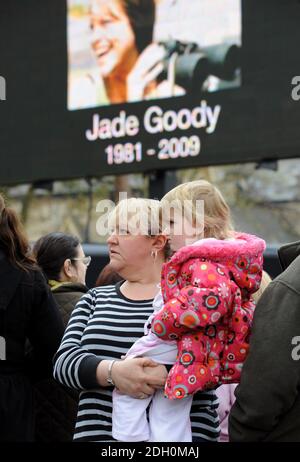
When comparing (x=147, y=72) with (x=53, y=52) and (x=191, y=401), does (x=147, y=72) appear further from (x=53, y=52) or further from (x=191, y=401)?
(x=191, y=401)

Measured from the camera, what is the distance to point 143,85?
316 inches

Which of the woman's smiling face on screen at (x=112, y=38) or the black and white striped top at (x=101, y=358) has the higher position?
the woman's smiling face on screen at (x=112, y=38)

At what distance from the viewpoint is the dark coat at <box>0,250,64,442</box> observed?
8.84ft

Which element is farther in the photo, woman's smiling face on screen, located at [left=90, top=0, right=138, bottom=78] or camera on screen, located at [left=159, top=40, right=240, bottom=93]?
woman's smiling face on screen, located at [left=90, top=0, right=138, bottom=78]

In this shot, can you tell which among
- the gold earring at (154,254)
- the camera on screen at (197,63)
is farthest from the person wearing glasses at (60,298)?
the camera on screen at (197,63)

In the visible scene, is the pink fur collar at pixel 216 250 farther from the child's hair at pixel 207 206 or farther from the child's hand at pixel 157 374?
the child's hand at pixel 157 374

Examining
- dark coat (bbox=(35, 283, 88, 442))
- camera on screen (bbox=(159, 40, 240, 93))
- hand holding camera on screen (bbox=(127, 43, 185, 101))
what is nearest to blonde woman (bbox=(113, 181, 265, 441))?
dark coat (bbox=(35, 283, 88, 442))

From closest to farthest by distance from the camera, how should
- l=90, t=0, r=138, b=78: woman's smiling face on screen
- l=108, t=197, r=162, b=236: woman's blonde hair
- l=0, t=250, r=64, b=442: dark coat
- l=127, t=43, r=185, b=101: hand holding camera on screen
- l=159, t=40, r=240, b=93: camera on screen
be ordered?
l=108, t=197, r=162, b=236: woman's blonde hair
l=0, t=250, r=64, b=442: dark coat
l=159, t=40, r=240, b=93: camera on screen
l=127, t=43, r=185, b=101: hand holding camera on screen
l=90, t=0, r=138, b=78: woman's smiling face on screen

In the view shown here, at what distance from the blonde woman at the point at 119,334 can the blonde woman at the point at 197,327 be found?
0.17 ft

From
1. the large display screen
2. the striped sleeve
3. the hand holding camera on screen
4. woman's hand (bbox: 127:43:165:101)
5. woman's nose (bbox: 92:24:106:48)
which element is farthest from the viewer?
woman's nose (bbox: 92:24:106:48)

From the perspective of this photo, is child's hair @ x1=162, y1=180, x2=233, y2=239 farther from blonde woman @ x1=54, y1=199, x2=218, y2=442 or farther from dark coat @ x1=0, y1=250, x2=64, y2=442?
dark coat @ x1=0, y1=250, x2=64, y2=442

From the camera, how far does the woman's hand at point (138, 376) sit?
2.14m

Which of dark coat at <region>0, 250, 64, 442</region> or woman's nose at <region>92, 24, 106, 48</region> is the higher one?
woman's nose at <region>92, 24, 106, 48</region>

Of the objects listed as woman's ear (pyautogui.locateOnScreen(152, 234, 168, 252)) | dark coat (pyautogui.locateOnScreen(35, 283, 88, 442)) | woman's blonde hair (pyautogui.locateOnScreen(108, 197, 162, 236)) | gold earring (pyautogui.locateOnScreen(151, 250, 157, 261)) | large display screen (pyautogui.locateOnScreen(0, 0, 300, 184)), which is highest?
large display screen (pyautogui.locateOnScreen(0, 0, 300, 184))
